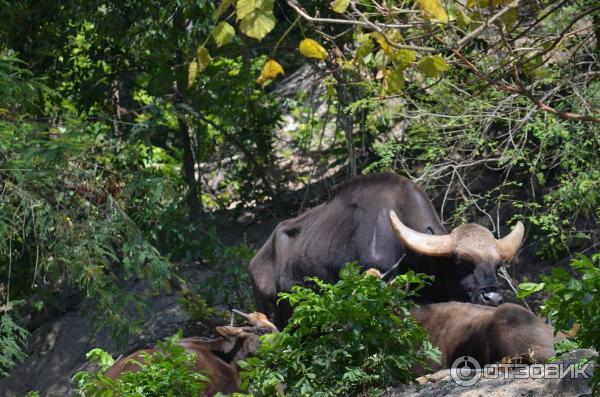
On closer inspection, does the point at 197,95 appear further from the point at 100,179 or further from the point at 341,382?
the point at 341,382

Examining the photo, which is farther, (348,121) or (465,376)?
(348,121)

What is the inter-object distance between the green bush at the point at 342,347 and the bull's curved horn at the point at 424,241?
375cm

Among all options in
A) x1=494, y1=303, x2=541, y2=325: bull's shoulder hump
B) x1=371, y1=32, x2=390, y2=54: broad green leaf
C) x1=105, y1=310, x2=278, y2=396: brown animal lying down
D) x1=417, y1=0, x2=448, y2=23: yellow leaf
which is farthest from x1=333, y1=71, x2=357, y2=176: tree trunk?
x1=417, y1=0, x2=448, y2=23: yellow leaf

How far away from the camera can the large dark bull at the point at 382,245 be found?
34.2 feet

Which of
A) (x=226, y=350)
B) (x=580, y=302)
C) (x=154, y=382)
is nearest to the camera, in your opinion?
(x=580, y=302)

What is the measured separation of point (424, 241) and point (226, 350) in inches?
80.8

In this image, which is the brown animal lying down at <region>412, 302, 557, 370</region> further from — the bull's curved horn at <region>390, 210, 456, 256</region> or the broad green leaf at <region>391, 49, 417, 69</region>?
the broad green leaf at <region>391, 49, 417, 69</region>

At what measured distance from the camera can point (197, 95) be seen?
14.3 meters

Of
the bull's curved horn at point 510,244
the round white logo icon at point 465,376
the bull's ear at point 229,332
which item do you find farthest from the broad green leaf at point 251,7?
the bull's curved horn at point 510,244

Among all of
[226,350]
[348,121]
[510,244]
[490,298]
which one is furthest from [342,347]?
[348,121]

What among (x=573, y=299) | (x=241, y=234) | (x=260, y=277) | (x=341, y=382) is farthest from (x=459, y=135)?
(x=573, y=299)

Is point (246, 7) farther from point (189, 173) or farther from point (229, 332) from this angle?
point (189, 173)

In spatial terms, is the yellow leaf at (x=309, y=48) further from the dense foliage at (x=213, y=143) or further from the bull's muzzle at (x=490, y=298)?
the bull's muzzle at (x=490, y=298)

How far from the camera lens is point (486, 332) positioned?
27.7ft
